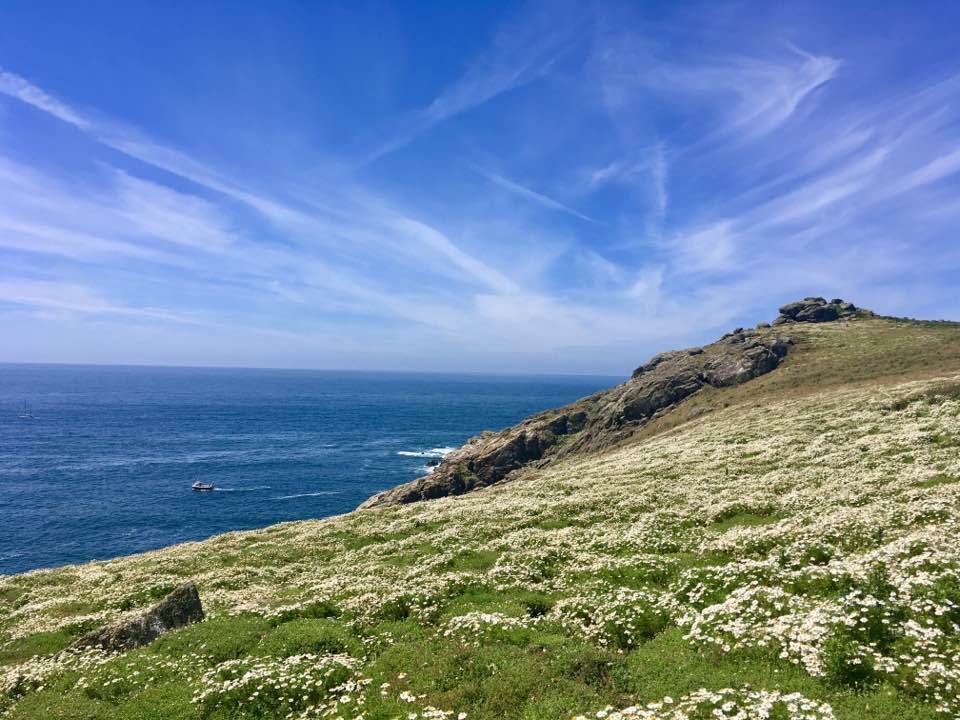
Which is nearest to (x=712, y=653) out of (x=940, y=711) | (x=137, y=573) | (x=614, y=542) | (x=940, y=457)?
(x=940, y=711)

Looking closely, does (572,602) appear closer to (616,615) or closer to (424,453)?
(616,615)

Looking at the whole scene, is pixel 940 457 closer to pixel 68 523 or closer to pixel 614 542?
pixel 614 542

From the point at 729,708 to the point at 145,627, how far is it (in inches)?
737

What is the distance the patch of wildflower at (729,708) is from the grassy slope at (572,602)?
20.7 inches

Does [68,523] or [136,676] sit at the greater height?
[136,676]

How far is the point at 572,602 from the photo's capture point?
17.2 metres

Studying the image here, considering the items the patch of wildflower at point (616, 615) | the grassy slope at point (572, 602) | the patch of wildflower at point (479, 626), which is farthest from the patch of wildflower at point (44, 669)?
the patch of wildflower at point (616, 615)

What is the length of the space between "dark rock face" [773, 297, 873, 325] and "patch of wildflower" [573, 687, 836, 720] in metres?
115

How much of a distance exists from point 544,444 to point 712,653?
6934 centimetres

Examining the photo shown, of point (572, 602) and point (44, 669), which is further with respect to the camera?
point (572, 602)

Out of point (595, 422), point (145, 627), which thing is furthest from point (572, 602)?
point (595, 422)

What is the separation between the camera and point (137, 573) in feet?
101

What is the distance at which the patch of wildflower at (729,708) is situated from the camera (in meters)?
9.41

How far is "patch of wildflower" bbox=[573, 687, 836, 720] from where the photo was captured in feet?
30.9
